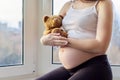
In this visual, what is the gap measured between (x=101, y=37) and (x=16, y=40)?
2.77ft

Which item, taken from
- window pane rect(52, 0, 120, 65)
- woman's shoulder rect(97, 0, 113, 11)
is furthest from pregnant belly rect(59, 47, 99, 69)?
window pane rect(52, 0, 120, 65)

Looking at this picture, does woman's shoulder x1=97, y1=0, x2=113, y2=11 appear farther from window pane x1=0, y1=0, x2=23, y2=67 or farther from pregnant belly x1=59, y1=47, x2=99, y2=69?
window pane x1=0, y1=0, x2=23, y2=67

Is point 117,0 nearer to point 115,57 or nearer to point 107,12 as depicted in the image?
point 115,57

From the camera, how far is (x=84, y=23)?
4.10ft

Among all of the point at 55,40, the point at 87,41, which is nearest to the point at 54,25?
the point at 55,40

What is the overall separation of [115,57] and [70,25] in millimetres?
591

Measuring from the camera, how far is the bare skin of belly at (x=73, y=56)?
1.22 m

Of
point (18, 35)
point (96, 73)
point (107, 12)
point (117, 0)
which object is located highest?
point (117, 0)

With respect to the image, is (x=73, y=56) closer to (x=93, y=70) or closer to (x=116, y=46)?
(x=93, y=70)

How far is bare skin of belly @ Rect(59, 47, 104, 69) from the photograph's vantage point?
48.0 inches

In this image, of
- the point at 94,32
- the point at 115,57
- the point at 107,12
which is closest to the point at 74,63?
the point at 94,32

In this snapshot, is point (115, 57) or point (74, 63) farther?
point (115, 57)

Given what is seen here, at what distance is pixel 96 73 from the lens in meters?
1.18

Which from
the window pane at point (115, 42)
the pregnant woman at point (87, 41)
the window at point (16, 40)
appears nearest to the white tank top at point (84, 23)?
the pregnant woman at point (87, 41)
